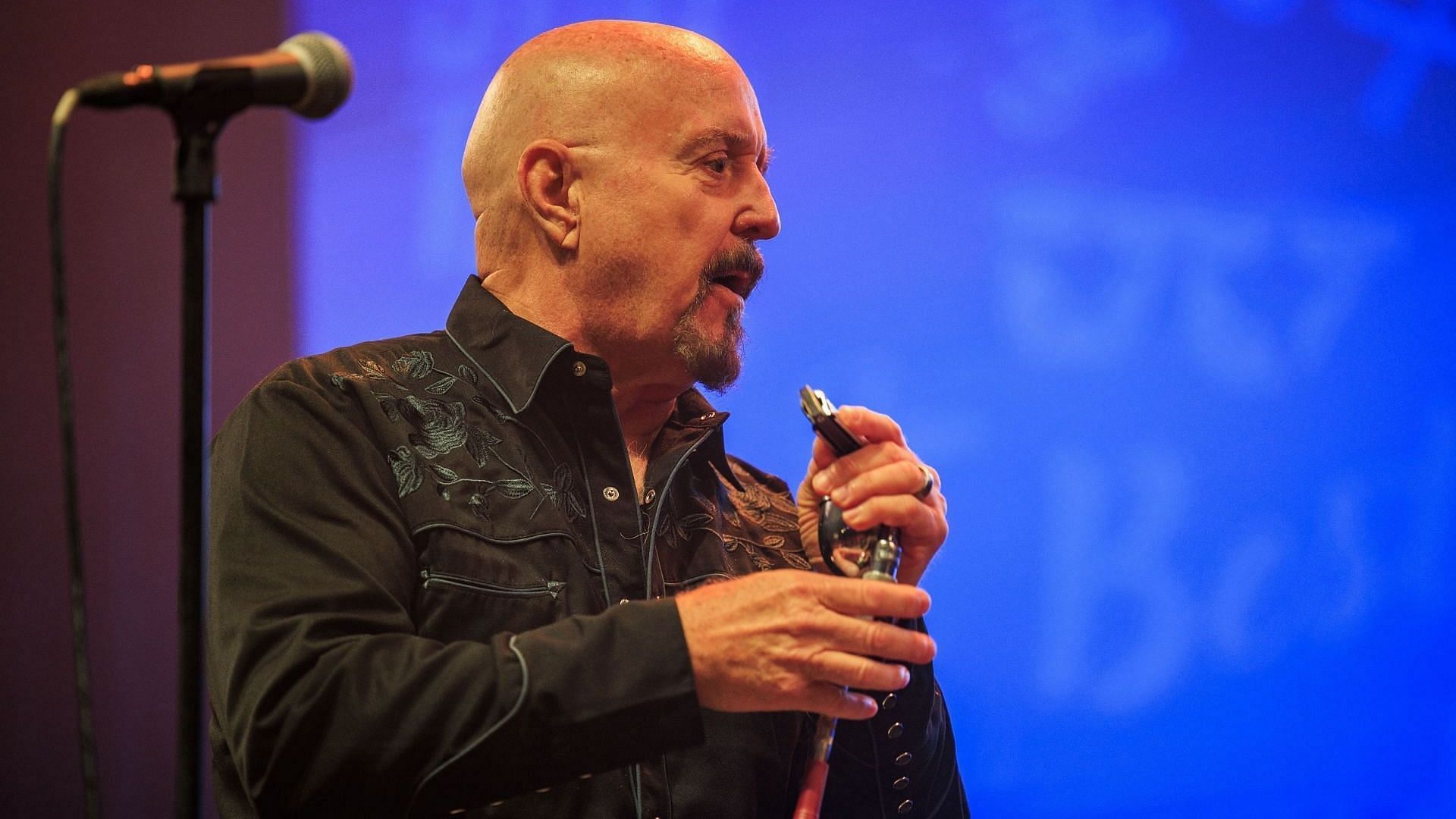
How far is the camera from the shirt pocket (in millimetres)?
1189

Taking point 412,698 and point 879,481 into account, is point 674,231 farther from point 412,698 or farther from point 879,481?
point 412,698

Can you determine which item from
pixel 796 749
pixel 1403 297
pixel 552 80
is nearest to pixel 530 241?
pixel 552 80

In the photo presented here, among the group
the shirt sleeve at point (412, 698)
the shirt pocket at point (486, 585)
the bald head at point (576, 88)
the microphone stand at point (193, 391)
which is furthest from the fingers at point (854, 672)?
the bald head at point (576, 88)

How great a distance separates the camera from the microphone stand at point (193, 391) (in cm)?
79

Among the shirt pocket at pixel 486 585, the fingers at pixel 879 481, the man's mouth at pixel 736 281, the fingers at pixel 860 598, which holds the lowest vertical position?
the fingers at pixel 860 598

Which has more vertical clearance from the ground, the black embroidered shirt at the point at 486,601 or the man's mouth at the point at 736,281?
the man's mouth at the point at 736,281

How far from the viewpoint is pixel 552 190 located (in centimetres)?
155

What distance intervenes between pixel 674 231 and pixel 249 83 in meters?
0.71

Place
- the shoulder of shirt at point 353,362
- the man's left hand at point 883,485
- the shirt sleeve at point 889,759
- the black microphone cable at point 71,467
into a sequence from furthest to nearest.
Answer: the shirt sleeve at point 889,759
the shoulder of shirt at point 353,362
the man's left hand at point 883,485
the black microphone cable at point 71,467

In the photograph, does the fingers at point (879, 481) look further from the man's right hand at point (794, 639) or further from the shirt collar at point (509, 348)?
the shirt collar at point (509, 348)

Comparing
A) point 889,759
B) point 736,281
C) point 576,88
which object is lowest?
point 889,759

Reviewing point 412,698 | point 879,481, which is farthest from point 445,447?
point 879,481

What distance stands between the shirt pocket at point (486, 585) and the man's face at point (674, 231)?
336 millimetres

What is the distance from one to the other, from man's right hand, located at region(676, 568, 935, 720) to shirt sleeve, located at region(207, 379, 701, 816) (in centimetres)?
3
